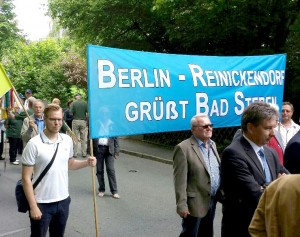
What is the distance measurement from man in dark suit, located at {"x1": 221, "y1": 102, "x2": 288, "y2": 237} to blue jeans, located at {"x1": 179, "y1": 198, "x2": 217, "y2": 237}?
0.81 meters

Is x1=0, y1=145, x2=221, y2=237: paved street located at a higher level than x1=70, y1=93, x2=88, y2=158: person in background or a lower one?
lower

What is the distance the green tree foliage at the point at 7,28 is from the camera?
35.5 m

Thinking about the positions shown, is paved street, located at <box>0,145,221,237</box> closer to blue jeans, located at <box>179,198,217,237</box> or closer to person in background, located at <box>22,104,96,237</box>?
blue jeans, located at <box>179,198,217,237</box>

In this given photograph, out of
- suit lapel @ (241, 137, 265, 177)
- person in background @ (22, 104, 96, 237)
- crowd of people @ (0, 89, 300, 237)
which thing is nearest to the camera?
crowd of people @ (0, 89, 300, 237)

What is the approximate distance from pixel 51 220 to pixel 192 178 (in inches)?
53.6

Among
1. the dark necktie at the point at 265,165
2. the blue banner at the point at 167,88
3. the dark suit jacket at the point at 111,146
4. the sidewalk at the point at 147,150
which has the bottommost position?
the sidewalk at the point at 147,150

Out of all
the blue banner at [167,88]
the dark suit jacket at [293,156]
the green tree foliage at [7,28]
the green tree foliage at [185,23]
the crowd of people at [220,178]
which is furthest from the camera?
the green tree foliage at [7,28]

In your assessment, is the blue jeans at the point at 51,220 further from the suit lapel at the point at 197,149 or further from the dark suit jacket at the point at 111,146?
the dark suit jacket at the point at 111,146

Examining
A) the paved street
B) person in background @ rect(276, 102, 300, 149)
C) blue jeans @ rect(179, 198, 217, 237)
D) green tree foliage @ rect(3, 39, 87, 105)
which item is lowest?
the paved street

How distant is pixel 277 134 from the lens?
5090 mm

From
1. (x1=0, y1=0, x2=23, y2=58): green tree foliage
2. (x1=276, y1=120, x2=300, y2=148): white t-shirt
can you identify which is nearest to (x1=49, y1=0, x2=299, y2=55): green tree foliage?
(x1=276, y1=120, x2=300, y2=148): white t-shirt

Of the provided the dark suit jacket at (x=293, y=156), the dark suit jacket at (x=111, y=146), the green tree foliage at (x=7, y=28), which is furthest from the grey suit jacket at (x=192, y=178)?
the green tree foliage at (x=7, y=28)

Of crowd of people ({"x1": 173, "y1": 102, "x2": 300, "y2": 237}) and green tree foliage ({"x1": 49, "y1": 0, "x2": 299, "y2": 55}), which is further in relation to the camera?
green tree foliage ({"x1": 49, "y1": 0, "x2": 299, "y2": 55})

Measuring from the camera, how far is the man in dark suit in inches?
113
